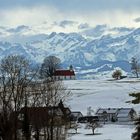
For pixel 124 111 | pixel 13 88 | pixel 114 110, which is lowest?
pixel 13 88

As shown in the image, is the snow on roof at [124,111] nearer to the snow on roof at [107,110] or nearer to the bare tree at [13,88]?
the snow on roof at [107,110]

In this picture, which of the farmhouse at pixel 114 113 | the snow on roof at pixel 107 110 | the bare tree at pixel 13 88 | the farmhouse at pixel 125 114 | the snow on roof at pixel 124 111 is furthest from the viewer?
the snow on roof at pixel 107 110

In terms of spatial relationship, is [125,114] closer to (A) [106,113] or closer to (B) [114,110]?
(B) [114,110]

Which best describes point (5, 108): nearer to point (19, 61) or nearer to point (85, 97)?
point (19, 61)

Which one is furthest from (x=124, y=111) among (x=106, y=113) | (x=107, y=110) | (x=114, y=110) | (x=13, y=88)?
(x=13, y=88)

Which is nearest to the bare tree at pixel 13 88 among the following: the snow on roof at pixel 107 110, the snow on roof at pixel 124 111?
the snow on roof at pixel 124 111

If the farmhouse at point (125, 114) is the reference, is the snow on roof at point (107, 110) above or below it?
above

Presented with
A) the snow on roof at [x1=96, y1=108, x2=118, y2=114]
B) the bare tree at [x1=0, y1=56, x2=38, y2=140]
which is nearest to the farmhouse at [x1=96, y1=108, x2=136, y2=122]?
the snow on roof at [x1=96, y1=108, x2=118, y2=114]

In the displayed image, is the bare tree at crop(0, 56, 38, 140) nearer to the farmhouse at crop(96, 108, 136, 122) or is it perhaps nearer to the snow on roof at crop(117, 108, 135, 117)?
the snow on roof at crop(117, 108, 135, 117)

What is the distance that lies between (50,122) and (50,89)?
4.27m

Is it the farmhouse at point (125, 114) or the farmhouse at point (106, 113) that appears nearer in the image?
the farmhouse at point (125, 114)

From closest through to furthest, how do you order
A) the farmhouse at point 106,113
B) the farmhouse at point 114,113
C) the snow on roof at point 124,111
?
1. the snow on roof at point 124,111
2. the farmhouse at point 114,113
3. the farmhouse at point 106,113

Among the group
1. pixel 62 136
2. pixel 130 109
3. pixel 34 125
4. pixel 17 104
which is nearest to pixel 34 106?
pixel 34 125


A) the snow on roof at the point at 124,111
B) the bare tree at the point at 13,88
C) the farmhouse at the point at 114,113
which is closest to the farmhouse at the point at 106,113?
the farmhouse at the point at 114,113
